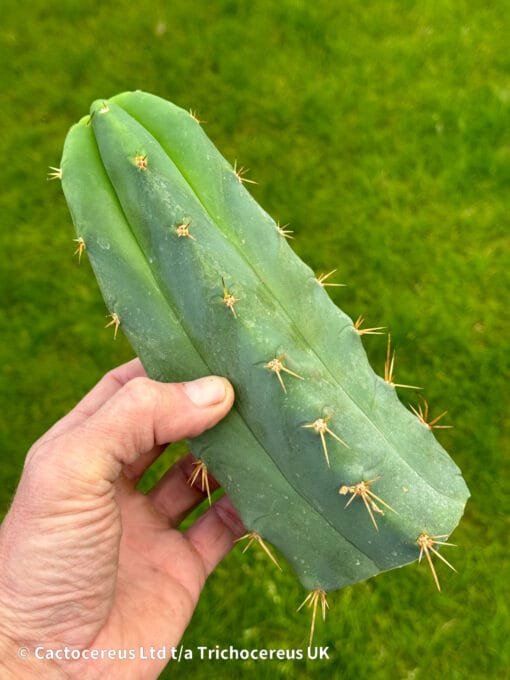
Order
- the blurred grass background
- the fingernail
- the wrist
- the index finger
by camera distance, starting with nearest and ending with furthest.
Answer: the fingernail, the wrist, the index finger, the blurred grass background

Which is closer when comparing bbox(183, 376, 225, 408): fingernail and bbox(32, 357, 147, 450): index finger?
bbox(183, 376, 225, 408): fingernail

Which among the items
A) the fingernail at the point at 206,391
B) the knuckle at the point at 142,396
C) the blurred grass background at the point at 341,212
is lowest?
the blurred grass background at the point at 341,212

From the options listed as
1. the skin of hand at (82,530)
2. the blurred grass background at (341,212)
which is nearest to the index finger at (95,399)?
the skin of hand at (82,530)

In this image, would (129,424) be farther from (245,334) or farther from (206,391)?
(245,334)

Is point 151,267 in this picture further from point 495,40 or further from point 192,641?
point 495,40

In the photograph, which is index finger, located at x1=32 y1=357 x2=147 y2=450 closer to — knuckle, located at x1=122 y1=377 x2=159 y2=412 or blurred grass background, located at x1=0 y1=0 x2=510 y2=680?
knuckle, located at x1=122 y1=377 x2=159 y2=412

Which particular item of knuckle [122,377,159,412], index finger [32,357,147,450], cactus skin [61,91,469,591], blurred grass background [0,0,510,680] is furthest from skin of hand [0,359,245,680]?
blurred grass background [0,0,510,680]

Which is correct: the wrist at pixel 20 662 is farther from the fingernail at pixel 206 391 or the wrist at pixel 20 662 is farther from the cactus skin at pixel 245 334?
the fingernail at pixel 206 391
